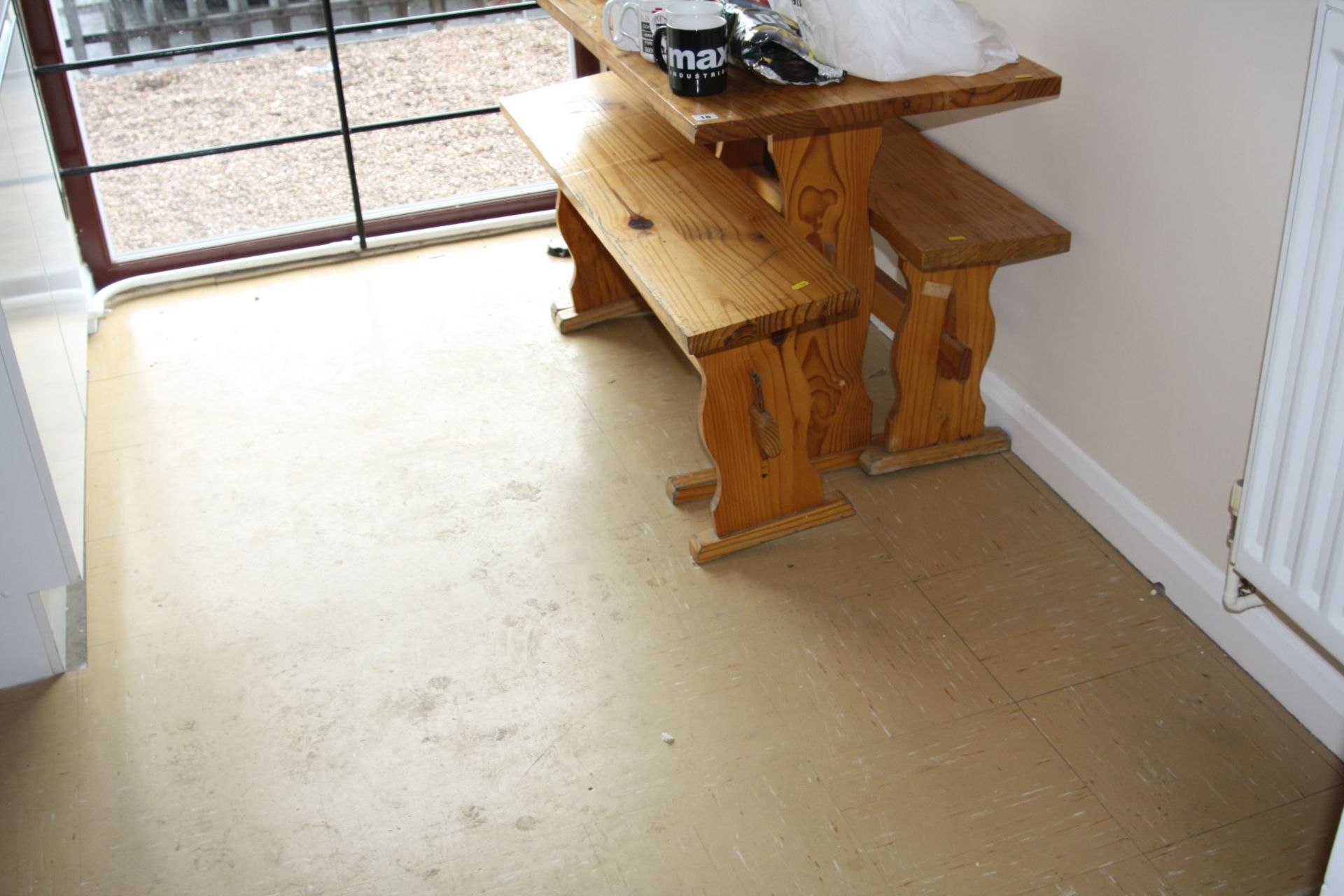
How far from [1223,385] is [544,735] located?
1.17 metres

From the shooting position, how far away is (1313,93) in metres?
1.46

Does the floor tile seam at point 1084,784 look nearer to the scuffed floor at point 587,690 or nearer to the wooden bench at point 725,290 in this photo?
the scuffed floor at point 587,690

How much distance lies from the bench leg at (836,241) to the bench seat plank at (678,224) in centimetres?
8

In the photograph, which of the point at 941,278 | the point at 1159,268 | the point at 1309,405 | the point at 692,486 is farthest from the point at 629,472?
the point at 1309,405

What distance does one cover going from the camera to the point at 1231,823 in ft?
5.60

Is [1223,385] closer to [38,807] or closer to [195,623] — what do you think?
[195,623]

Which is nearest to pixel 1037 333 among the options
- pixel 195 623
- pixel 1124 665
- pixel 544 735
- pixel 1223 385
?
pixel 1223 385

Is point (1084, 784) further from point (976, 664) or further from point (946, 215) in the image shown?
point (946, 215)

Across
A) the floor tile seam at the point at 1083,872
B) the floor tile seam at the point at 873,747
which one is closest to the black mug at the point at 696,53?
the floor tile seam at the point at 873,747

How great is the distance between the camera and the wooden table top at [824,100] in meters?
2.01

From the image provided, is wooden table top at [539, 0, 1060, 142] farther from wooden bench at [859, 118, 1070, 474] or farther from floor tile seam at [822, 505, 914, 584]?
floor tile seam at [822, 505, 914, 584]

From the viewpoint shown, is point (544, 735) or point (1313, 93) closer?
point (1313, 93)

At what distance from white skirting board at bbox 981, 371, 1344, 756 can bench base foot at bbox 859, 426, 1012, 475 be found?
0.04m

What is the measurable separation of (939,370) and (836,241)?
0.32m
